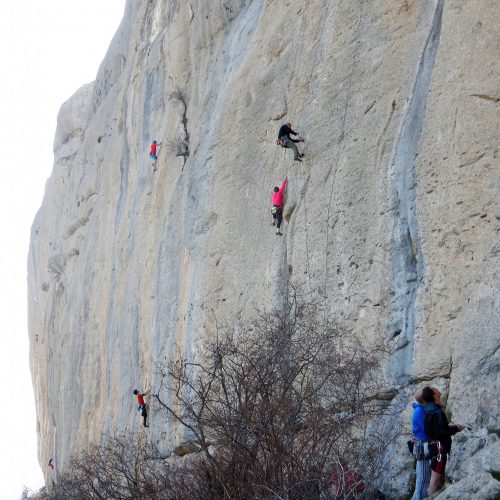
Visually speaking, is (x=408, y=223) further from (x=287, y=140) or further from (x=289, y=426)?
(x=289, y=426)

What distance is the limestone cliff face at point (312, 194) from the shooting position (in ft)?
39.0

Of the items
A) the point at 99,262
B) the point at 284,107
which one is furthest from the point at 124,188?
the point at 284,107

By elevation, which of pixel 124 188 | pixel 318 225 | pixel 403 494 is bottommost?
pixel 403 494

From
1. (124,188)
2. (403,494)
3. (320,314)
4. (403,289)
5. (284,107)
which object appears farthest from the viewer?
(124,188)

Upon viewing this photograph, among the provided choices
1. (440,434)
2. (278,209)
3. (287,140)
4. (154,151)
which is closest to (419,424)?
(440,434)

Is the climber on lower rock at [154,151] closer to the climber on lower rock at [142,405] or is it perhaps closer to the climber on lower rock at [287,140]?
the climber on lower rock at [142,405]

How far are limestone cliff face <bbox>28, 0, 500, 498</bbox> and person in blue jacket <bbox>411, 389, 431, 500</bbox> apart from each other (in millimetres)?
436

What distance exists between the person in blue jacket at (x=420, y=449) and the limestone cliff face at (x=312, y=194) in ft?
1.43

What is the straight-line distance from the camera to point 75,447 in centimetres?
2784

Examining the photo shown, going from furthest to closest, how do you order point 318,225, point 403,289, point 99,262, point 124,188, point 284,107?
point 99,262
point 124,188
point 284,107
point 318,225
point 403,289

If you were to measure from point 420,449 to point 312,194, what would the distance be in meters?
7.03

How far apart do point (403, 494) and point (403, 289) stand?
320 cm

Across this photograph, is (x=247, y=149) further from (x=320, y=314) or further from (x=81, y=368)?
(x=81, y=368)

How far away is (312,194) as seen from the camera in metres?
15.5
